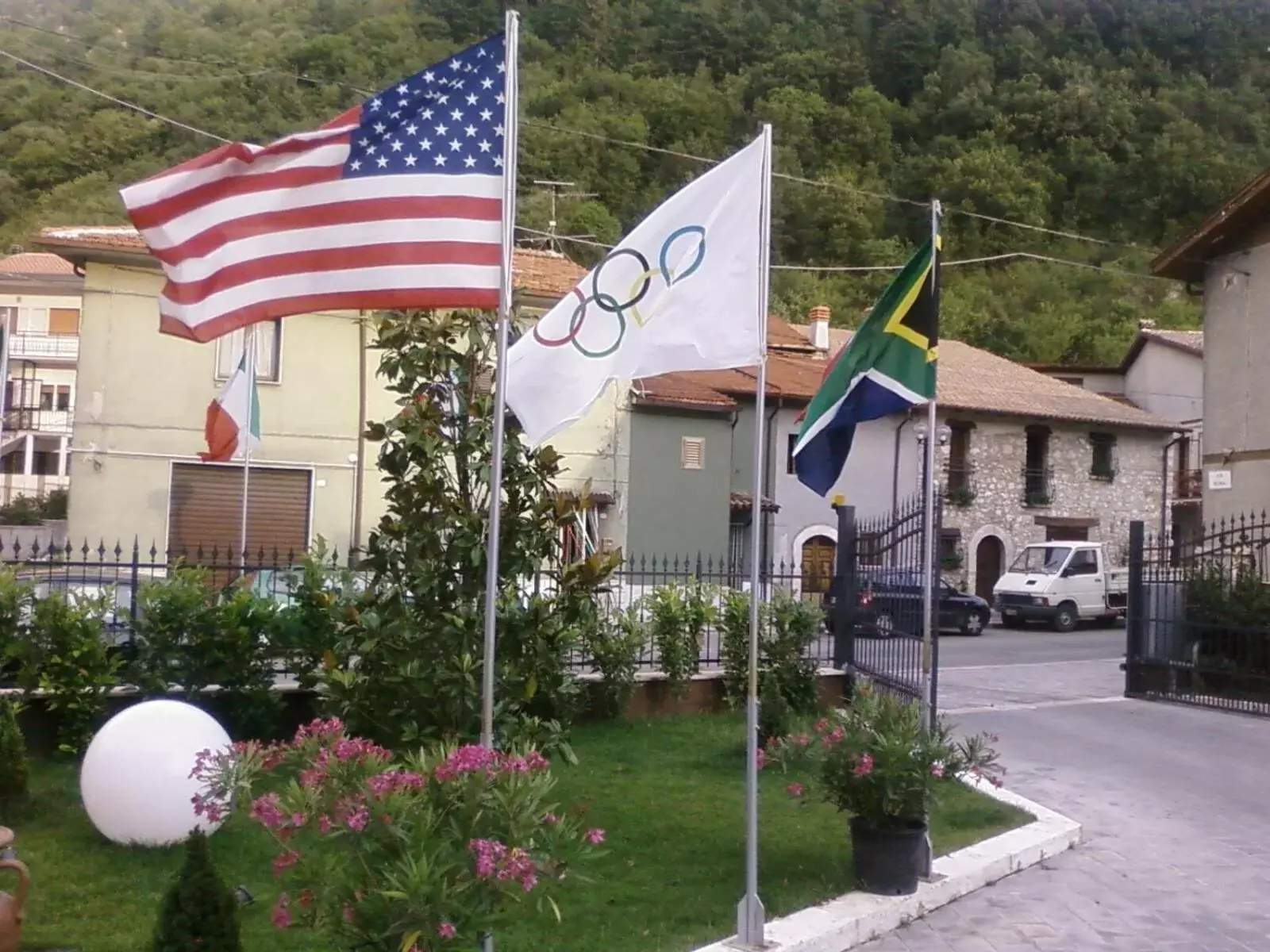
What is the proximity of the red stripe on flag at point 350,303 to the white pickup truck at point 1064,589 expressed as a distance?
98.6ft

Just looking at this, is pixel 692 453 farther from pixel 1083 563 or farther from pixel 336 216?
pixel 336 216

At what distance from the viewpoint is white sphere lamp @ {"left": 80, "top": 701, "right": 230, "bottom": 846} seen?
23.9 feet

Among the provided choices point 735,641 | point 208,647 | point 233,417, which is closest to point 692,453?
point 233,417

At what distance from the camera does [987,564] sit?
41250 millimetres

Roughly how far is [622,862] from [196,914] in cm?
329

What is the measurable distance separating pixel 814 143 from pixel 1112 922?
2331 inches

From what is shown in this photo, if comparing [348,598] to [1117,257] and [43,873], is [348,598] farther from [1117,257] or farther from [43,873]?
[1117,257]

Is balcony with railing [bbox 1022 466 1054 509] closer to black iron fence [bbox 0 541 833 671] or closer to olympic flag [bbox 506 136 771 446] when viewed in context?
black iron fence [bbox 0 541 833 671]

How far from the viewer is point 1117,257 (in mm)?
69000

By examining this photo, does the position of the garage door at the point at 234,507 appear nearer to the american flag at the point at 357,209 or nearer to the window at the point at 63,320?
the american flag at the point at 357,209

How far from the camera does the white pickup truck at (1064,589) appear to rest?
33.8 metres

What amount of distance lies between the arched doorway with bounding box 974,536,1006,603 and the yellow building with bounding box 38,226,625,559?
61.7ft

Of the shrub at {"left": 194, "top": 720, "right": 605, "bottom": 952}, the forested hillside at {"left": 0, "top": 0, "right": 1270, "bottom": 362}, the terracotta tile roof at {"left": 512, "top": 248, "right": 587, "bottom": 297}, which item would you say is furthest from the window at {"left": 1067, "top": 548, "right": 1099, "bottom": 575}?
the shrub at {"left": 194, "top": 720, "right": 605, "bottom": 952}

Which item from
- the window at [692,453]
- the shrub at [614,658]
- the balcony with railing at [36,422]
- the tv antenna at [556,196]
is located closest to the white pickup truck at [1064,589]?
the window at [692,453]
